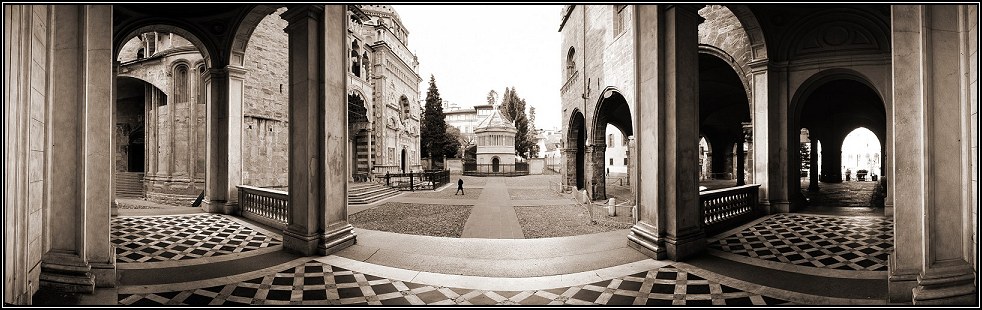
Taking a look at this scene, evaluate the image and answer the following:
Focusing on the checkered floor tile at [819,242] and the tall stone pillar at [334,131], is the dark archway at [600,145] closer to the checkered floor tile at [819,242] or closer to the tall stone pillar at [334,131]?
the checkered floor tile at [819,242]

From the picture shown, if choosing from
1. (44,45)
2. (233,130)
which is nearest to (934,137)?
(44,45)

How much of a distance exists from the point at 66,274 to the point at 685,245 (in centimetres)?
715

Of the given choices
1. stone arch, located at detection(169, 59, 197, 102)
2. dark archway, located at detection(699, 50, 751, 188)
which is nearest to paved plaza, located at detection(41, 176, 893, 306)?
dark archway, located at detection(699, 50, 751, 188)

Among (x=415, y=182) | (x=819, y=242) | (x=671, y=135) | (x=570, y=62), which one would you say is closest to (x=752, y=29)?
(x=819, y=242)

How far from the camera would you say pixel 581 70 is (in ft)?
54.7

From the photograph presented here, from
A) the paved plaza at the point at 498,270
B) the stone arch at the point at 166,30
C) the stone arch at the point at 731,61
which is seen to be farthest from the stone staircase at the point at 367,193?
the stone arch at the point at 731,61

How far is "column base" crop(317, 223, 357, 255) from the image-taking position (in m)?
5.12

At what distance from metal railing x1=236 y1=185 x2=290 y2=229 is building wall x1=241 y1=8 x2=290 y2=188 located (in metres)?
6.12

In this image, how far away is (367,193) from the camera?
50.1ft

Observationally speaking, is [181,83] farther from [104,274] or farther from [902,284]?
[902,284]

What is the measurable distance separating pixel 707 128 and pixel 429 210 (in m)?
22.1

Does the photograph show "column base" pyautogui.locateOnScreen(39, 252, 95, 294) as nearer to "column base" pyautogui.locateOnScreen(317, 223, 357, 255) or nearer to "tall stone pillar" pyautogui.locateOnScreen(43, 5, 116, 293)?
"tall stone pillar" pyautogui.locateOnScreen(43, 5, 116, 293)

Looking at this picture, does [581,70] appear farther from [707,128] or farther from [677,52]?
[707,128]

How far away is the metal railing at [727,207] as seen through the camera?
6.44m
